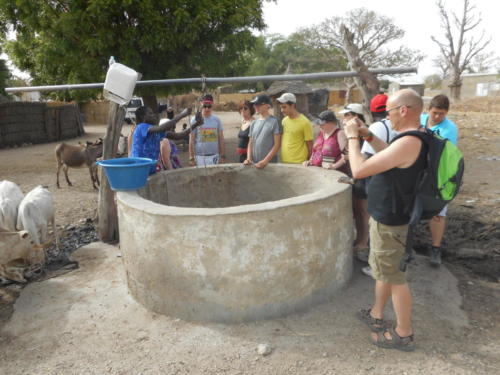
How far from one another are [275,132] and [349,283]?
1878 millimetres

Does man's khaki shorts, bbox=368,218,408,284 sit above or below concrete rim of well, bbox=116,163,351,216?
below

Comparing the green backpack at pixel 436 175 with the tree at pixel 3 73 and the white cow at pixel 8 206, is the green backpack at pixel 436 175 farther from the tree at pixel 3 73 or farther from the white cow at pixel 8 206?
the tree at pixel 3 73

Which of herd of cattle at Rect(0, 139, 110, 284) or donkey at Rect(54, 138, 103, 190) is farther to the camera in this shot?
donkey at Rect(54, 138, 103, 190)

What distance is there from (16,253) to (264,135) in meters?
2.84

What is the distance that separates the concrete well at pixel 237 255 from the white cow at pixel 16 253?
1.25 m

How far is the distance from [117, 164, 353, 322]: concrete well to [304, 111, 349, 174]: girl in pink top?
723 mm

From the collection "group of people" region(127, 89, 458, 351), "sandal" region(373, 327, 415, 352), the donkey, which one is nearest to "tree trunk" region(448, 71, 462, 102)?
the donkey

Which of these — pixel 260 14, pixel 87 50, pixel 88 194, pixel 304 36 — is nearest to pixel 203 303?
pixel 88 194

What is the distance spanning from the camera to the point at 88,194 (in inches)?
318

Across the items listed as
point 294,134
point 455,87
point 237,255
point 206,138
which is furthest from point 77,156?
point 455,87

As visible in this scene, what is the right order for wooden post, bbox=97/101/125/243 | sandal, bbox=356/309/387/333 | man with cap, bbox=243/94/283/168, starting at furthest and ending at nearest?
wooden post, bbox=97/101/125/243 → man with cap, bbox=243/94/283/168 → sandal, bbox=356/309/387/333

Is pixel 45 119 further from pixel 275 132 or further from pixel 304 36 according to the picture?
pixel 304 36

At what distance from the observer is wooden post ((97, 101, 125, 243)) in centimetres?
498

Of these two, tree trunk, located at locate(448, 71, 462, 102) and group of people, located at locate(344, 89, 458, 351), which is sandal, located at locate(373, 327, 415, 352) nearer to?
group of people, located at locate(344, 89, 458, 351)
